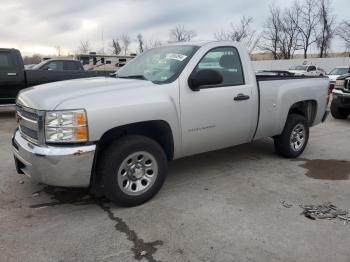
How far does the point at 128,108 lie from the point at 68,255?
1.54 m

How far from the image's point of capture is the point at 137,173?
14.0 feet

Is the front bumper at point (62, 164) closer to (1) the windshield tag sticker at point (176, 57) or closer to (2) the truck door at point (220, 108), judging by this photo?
(2) the truck door at point (220, 108)

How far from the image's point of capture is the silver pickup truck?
3789mm

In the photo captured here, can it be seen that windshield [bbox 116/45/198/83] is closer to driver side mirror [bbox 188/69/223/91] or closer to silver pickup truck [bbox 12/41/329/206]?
silver pickup truck [bbox 12/41/329/206]

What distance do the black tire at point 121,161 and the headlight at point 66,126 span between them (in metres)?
0.37

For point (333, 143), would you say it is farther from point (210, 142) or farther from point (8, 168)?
point (8, 168)

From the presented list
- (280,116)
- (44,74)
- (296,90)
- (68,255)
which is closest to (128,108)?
(68,255)

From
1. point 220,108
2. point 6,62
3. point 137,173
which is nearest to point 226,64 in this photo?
point 220,108

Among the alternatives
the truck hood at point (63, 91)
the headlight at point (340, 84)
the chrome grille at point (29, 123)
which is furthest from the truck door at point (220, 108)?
the headlight at point (340, 84)

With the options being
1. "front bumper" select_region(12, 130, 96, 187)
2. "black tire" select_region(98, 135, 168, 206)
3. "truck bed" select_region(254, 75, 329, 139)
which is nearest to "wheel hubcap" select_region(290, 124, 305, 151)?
"truck bed" select_region(254, 75, 329, 139)

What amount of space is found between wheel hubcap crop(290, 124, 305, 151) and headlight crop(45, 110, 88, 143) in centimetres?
370

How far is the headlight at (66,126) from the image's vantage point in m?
3.73

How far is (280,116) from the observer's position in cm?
584

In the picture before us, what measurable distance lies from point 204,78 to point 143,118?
2.95ft
